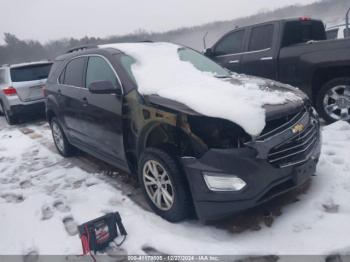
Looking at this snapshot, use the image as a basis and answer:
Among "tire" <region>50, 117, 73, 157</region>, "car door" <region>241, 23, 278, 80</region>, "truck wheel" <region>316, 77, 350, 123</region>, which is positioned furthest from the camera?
"car door" <region>241, 23, 278, 80</region>

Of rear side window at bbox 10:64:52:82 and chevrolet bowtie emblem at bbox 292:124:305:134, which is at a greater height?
rear side window at bbox 10:64:52:82

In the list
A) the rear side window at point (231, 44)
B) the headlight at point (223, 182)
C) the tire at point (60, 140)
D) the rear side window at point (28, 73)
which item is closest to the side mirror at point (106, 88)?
the headlight at point (223, 182)

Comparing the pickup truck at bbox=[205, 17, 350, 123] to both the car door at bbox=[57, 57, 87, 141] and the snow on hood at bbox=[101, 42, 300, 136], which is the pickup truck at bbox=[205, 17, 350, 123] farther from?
the car door at bbox=[57, 57, 87, 141]

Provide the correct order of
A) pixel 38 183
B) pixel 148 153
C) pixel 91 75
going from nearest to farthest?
pixel 148 153, pixel 91 75, pixel 38 183

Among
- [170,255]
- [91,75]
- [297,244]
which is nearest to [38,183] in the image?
[91,75]

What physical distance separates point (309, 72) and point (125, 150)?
10.9 feet

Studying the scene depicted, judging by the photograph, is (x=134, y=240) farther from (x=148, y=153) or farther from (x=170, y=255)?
(x=148, y=153)

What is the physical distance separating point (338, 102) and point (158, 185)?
3.45 metres

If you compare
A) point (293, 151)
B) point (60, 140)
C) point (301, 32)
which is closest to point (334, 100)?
point (301, 32)

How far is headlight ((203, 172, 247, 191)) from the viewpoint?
2.81 metres

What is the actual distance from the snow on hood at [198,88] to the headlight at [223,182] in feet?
1.32

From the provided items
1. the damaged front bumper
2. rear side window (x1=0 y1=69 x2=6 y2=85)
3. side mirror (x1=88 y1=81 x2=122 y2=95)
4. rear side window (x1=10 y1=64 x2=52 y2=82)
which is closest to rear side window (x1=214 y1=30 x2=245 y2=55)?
side mirror (x1=88 y1=81 x2=122 y2=95)

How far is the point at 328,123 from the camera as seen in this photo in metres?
5.52

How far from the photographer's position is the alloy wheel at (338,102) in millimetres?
5195
